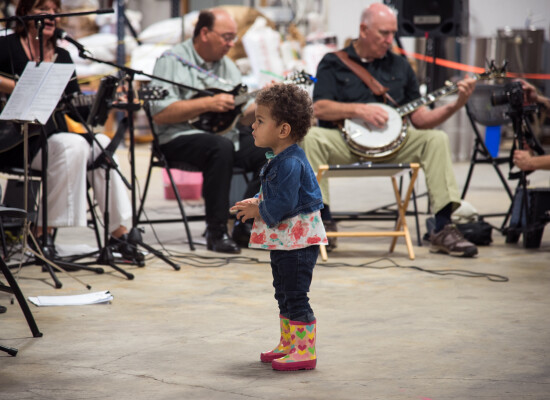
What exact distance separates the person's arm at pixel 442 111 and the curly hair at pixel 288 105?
2334 millimetres

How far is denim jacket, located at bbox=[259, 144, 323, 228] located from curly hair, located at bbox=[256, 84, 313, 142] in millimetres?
82

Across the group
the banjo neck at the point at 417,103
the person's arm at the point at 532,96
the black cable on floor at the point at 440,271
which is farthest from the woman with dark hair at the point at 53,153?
the person's arm at the point at 532,96

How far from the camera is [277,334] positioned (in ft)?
9.96

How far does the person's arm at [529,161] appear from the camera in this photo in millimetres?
4691

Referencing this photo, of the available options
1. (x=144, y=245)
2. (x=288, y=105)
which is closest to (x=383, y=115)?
(x=144, y=245)

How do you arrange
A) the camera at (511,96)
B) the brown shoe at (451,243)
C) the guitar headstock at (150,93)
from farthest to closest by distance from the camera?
the camera at (511,96) → the brown shoe at (451,243) → the guitar headstock at (150,93)

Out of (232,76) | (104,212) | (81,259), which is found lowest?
(81,259)

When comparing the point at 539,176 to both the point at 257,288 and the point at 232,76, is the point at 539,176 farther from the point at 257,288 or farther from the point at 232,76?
the point at 257,288

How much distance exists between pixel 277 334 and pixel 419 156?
219cm

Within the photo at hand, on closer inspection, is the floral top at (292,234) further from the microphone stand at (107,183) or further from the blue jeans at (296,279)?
the microphone stand at (107,183)

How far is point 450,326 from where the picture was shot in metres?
3.16

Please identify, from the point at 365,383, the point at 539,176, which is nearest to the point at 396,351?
the point at 365,383

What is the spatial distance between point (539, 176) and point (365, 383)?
6.50m

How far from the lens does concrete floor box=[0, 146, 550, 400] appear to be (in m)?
2.46
